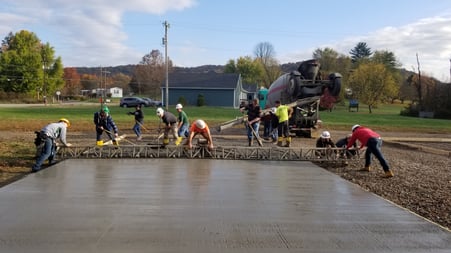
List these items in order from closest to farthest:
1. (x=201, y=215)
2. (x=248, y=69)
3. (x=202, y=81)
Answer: (x=201, y=215), (x=202, y=81), (x=248, y=69)

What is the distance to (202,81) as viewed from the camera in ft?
220

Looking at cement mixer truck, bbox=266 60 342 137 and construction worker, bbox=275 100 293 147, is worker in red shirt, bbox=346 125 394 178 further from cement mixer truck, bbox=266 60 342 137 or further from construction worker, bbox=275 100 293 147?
cement mixer truck, bbox=266 60 342 137

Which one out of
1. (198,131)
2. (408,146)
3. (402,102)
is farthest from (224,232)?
(402,102)

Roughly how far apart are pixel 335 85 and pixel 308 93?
1241 mm

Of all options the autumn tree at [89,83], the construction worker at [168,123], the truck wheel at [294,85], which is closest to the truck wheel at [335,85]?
Result: the truck wheel at [294,85]

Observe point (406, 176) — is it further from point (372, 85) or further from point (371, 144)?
point (372, 85)

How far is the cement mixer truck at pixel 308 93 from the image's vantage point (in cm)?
2009

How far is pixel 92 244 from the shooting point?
505cm

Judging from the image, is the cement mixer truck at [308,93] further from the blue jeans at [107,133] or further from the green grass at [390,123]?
the green grass at [390,123]

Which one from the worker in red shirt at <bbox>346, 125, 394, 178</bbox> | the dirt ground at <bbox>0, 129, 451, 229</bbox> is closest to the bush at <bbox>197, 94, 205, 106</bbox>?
the dirt ground at <bbox>0, 129, 451, 229</bbox>

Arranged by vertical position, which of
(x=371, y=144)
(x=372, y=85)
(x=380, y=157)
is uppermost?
(x=372, y=85)

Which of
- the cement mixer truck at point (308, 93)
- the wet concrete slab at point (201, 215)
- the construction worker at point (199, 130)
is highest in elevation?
the cement mixer truck at point (308, 93)

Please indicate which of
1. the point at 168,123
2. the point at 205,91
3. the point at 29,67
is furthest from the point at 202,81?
the point at 168,123

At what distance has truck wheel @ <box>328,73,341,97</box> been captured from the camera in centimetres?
1975
